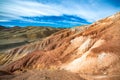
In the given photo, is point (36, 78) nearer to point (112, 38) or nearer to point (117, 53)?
point (117, 53)

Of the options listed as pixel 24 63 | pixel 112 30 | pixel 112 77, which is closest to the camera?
pixel 112 77

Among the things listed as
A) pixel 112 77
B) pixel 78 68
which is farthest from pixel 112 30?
pixel 112 77

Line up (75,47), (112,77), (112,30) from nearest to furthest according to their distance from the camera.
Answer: (112,77) → (112,30) → (75,47)

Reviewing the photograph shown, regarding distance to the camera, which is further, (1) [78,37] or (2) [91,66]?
(1) [78,37]

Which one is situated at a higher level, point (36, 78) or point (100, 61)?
point (100, 61)

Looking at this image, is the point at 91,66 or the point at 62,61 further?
the point at 62,61

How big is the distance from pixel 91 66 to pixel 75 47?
10921 mm

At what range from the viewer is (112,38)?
111 feet

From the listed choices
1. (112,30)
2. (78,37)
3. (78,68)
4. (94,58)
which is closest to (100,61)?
(94,58)

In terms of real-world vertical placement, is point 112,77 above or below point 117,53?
below

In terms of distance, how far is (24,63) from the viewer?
1714 inches

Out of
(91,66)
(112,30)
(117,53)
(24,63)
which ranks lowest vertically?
(24,63)

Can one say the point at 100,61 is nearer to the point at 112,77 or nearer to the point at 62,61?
the point at 112,77

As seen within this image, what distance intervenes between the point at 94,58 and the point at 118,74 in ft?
19.7
